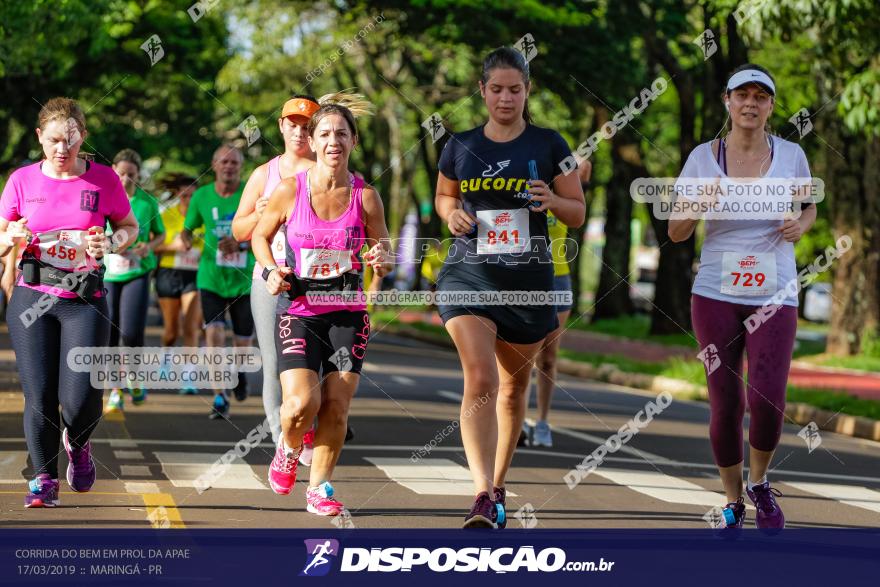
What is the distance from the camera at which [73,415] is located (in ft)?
25.1

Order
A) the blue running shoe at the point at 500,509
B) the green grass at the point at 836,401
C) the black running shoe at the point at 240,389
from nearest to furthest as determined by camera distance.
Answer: the blue running shoe at the point at 500,509 → the black running shoe at the point at 240,389 → the green grass at the point at 836,401

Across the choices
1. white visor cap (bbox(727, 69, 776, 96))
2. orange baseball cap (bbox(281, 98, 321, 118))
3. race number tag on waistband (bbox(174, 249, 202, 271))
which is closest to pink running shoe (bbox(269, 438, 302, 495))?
orange baseball cap (bbox(281, 98, 321, 118))

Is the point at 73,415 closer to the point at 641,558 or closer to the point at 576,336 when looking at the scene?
the point at 641,558

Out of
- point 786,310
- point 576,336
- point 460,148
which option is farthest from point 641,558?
point 576,336

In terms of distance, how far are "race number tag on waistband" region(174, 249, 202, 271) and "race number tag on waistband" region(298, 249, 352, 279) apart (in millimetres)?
6642

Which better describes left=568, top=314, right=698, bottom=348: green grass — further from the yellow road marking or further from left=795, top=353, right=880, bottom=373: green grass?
the yellow road marking

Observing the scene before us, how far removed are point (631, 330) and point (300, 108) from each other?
25.8 metres

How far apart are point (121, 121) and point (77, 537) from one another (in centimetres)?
3667

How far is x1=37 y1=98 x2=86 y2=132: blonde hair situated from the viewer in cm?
754

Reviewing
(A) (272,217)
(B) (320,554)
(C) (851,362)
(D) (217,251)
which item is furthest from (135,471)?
(C) (851,362)

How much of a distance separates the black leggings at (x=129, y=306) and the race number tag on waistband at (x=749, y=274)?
6.79 m

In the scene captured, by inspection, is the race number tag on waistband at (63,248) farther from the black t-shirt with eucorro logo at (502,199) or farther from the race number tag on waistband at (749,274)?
the race number tag on waistband at (749,274)

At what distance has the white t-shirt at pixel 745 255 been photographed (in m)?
6.88

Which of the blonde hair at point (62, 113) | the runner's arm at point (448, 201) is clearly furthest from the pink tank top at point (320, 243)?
the blonde hair at point (62, 113)
